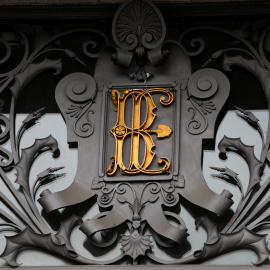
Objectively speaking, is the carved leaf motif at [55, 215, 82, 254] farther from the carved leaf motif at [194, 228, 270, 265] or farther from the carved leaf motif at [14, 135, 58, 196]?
the carved leaf motif at [194, 228, 270, 265]

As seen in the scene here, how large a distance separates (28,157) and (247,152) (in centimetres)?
125

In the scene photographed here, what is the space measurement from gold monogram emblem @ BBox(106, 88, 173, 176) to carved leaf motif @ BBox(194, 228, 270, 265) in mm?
537

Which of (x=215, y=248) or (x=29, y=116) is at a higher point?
(x=29, y=116)

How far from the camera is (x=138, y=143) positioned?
6855 millimetres

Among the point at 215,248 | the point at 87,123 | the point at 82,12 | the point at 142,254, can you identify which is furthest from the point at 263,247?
the point at 82,12

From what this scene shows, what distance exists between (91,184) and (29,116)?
2.06ft

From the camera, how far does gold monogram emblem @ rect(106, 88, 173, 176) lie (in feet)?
22.2

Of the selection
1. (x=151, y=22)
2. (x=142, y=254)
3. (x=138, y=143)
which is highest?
(x=151, y=22)

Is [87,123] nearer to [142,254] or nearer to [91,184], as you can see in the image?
[91,184]

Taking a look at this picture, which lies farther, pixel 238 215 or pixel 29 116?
pixel 29 116

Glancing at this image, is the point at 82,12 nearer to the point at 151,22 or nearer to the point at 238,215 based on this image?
the point at 151,22

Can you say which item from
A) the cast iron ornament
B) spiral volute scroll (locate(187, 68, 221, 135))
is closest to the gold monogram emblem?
the cast iron ornament

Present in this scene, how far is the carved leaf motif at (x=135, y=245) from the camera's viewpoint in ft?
21.4

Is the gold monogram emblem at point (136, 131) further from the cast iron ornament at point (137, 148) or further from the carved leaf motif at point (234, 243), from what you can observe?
the carved leaf motif at point (234, 243)
